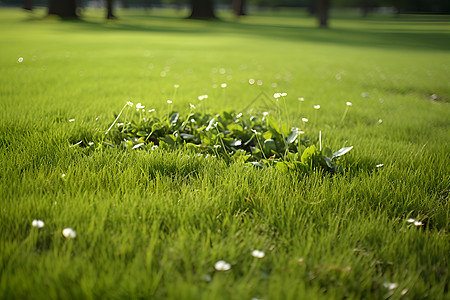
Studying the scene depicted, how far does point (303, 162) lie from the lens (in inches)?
92.4

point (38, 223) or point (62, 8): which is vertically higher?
point (62, 8)

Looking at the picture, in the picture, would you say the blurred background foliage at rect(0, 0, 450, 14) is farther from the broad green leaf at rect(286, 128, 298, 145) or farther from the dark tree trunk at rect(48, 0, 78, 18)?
the broad green leaf at rect(286, 128, 298, 145)

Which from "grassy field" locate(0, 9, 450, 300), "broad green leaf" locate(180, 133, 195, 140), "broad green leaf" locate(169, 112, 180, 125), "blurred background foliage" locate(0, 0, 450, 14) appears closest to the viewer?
"grassy field" locate(0, 9, 450, 300)

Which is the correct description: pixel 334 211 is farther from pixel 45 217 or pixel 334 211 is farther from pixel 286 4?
pixel 286 4

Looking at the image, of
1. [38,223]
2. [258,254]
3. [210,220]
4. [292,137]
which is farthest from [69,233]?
[292,137]

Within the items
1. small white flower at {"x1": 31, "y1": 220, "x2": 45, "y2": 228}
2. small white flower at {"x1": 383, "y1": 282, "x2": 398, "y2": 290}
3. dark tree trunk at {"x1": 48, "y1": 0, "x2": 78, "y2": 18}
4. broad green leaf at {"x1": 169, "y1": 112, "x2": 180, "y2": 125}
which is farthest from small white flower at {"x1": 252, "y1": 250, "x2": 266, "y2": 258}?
dark tree trunk at {"x1": 48, "y1": 0, "x2": 78, "y2": 18}

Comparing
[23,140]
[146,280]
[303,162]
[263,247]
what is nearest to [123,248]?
[146,280]

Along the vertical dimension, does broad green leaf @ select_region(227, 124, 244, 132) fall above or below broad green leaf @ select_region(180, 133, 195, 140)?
above

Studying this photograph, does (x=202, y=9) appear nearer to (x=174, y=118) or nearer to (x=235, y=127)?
(x=174, y=118)

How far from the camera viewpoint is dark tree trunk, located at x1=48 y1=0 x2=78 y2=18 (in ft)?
100

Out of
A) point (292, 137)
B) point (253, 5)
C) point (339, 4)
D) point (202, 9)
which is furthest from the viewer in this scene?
point (253, 5)

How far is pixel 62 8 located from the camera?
30.5 metres

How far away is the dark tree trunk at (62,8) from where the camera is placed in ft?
100

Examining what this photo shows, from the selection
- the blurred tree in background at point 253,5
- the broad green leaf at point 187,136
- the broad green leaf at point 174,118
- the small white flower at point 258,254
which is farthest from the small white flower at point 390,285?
the blurred tree in background at point 253,5
